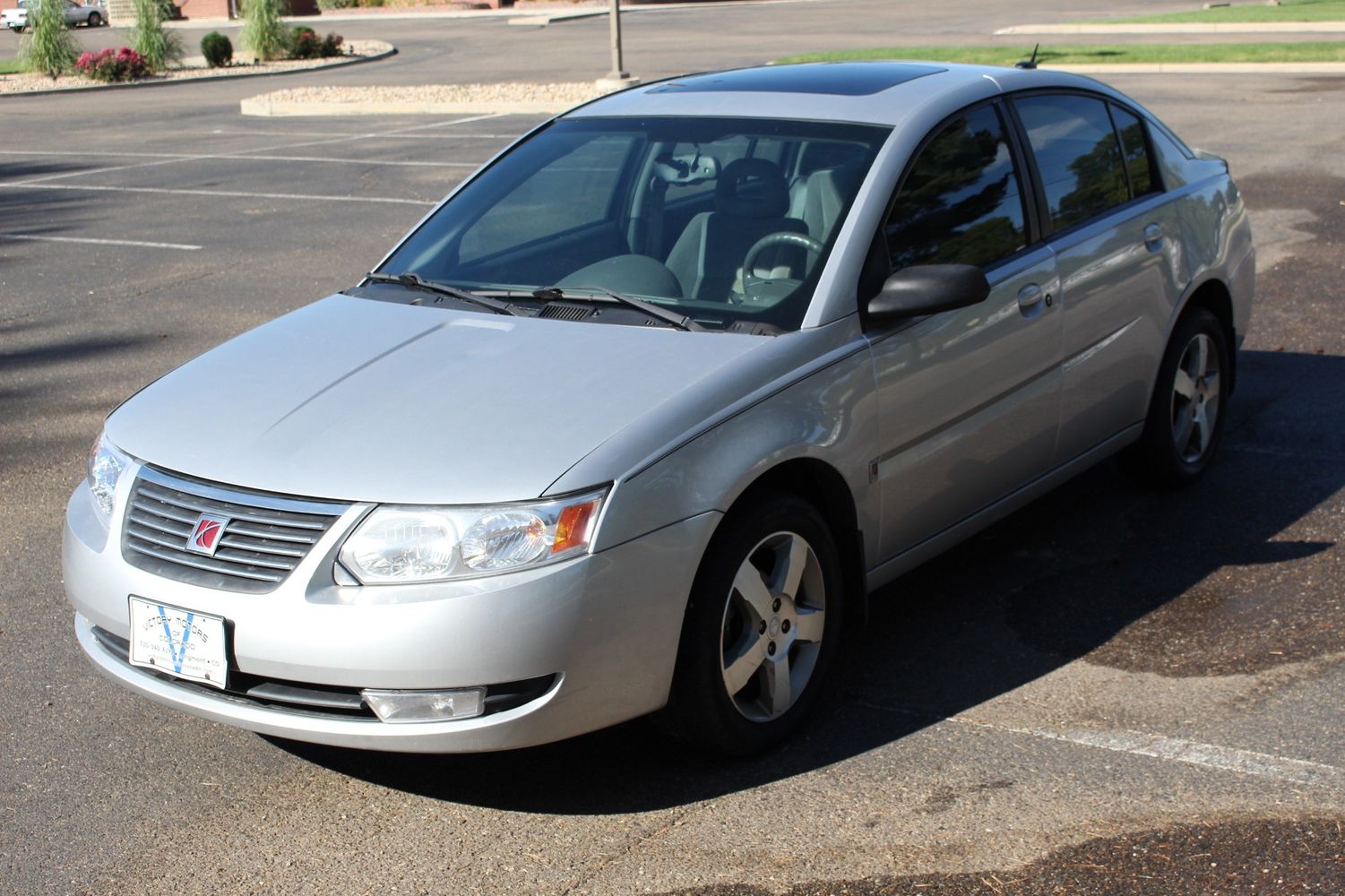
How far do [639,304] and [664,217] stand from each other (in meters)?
0.57

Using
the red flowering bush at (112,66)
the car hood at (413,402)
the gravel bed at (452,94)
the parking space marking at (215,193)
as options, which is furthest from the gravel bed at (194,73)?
the car hood at (413,402)

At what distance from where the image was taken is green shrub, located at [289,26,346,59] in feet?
120

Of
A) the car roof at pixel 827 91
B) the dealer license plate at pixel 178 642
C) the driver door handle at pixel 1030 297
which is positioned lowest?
the dealer license plate at pixel 178 642

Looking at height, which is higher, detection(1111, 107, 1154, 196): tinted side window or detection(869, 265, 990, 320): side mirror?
detection(1111, 107, 1154, 196): tinted side window

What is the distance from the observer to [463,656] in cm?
350

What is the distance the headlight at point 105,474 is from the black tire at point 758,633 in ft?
5.15

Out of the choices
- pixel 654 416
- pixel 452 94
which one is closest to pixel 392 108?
pixel 452 94

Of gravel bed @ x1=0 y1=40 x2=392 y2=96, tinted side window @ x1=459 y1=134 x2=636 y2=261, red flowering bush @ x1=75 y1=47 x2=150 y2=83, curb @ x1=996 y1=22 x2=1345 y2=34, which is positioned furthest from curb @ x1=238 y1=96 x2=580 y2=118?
tinted side window @ x1=459 y1=134 x2=636 y2=261

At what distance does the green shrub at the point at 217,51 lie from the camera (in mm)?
35219

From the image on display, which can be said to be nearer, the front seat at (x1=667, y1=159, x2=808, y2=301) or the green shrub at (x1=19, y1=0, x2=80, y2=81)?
→ the front seat at (x1=667, y1=159, x2=808, y2=301)

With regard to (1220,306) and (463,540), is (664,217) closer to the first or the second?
(463,540)

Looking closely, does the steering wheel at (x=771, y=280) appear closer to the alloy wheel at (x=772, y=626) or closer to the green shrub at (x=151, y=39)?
the alloy wheel at (x=772, y=626)

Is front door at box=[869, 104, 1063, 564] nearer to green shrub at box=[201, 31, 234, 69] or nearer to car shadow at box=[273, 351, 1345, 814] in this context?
car shadow at box=[273, 351, 1345, 814]

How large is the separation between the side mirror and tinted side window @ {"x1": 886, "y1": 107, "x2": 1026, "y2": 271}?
26 cm
